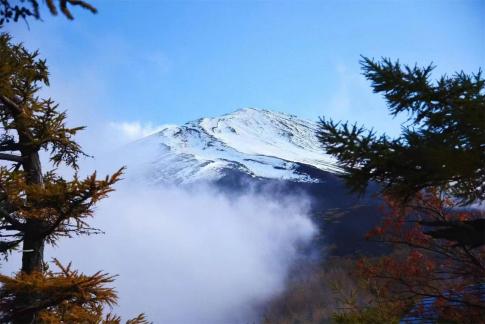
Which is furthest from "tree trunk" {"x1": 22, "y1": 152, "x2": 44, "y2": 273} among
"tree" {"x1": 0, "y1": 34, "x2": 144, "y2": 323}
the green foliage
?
the green foliage

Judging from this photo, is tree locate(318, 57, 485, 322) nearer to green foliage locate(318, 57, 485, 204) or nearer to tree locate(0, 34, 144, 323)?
green foliage locate(318, 57, 485, 204)

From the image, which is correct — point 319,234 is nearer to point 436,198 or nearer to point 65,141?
point 436,198

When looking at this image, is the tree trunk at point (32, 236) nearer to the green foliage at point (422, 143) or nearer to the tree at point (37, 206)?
the tree at point (37, 206)

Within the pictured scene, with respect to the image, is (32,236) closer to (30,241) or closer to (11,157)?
(30,241)

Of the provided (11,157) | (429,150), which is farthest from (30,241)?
(429,150)

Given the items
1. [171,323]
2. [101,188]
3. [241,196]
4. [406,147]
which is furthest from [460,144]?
[241,196]

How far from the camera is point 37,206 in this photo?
4438 millimetres

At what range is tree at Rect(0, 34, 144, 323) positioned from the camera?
404cm

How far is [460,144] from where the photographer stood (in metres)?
3.87

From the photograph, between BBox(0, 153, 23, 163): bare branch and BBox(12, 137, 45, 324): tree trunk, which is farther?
BBox(0, 153, 23, 163): bare branch

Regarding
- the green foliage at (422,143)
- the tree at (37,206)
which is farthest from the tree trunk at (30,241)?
the green foliage at (422,143)

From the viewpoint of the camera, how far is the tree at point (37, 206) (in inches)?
159

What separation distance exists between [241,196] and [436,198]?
8587 centimetres

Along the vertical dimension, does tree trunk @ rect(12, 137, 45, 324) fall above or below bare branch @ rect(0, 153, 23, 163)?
below
